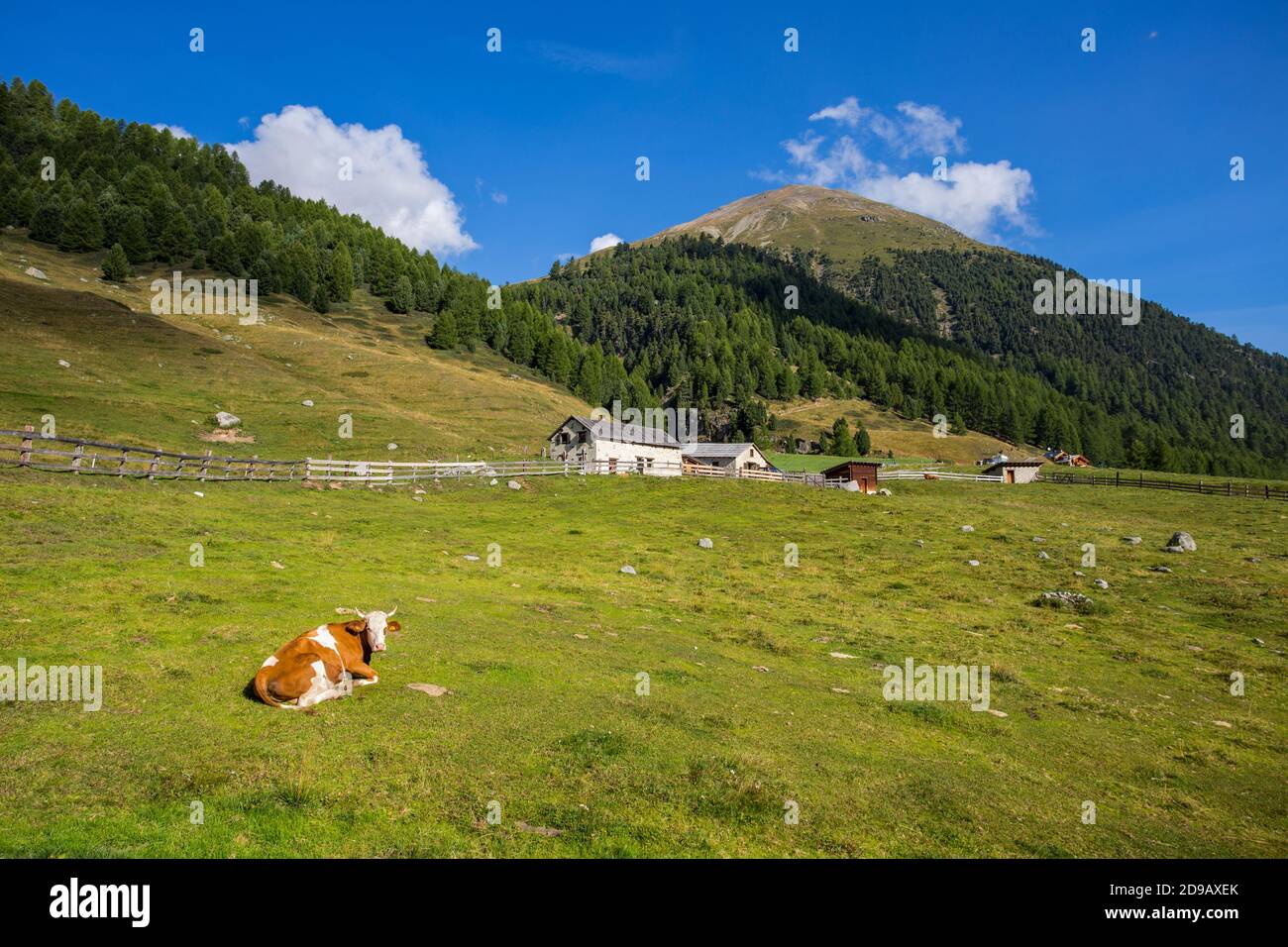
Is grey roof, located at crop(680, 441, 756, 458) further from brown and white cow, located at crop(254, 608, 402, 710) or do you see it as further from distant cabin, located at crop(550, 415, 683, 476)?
brown and white cow, located at crop(254, 608, 402, 710)

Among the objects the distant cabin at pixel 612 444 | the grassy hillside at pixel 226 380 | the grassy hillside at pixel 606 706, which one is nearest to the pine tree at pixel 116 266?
the grassy hillside at pixel 226 380

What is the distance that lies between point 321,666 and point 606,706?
18.2 ft

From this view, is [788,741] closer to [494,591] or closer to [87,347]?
[494,591]

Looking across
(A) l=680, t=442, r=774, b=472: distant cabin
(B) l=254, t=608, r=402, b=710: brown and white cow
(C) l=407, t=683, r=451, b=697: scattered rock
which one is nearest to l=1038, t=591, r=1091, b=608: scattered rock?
(C) l=407, t=683, r=451, b=697: scattered rock

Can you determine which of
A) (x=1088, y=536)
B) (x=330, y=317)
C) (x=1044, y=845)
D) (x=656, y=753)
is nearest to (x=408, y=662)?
→ (x=656, y=753)

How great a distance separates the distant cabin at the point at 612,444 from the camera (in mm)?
77562

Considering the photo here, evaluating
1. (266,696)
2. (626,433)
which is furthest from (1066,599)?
(626,433)

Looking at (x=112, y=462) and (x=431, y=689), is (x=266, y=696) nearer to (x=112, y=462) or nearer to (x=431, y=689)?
(x=431, y=689)

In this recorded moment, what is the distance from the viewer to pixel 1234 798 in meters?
12.1

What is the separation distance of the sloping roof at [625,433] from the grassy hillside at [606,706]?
4579 cm

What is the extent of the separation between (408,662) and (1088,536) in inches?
1741

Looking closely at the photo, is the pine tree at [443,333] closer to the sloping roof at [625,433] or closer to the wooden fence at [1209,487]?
the sloping roof at [625,433]

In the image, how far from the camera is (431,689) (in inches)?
504
